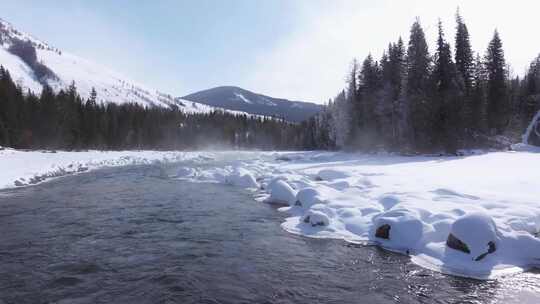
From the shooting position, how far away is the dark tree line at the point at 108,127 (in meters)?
59.2

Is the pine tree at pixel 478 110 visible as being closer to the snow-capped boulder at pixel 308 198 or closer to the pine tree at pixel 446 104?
the pine tree at pixel 446 104

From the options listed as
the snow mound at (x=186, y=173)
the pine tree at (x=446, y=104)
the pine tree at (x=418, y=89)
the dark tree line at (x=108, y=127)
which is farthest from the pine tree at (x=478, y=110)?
the dark tree line at (x=108, y=127)

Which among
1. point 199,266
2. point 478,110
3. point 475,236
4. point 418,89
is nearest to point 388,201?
point 475,236

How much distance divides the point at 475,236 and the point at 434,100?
3865 centimetres

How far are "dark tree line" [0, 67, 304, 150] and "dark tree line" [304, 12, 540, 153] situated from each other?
46.1 m

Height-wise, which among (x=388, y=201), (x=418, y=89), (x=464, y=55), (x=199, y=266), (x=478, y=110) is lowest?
(x=199, y=266)

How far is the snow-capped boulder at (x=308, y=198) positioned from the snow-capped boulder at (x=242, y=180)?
831cm

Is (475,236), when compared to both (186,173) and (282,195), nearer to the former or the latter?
(282,195)

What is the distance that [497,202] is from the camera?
13141 mm

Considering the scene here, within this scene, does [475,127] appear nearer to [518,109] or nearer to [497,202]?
[518,109]

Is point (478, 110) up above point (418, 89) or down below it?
below

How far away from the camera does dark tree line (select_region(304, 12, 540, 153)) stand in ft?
141

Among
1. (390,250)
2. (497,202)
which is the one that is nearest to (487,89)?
(497,202)

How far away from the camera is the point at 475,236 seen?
953cm
